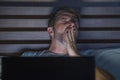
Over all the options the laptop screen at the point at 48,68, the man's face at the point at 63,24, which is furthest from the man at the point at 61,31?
the laptop screen at the point at 48,68

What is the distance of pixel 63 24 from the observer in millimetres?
2189

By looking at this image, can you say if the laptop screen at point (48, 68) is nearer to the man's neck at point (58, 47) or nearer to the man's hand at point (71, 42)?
the man's hand at point (71, 42)

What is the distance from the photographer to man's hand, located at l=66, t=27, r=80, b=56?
1.95 metres

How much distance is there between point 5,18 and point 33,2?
0.30m

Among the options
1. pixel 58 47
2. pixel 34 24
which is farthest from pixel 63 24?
pixel 34 24

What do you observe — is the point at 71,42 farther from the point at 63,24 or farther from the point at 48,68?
the point at 48,68

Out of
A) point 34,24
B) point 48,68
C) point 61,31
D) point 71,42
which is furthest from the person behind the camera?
point 34,24

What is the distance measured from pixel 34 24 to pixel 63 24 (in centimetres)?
46

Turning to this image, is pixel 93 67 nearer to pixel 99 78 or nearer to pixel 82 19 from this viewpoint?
pixel 99 78

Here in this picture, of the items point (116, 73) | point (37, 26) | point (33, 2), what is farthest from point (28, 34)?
point (116, 73)

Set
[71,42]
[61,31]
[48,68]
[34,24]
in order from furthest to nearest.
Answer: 1. [34,24]
2. [61,31]
3. [71,42]
4. [48,68]

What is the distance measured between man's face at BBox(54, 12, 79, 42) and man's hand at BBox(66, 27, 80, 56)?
41 millimetres

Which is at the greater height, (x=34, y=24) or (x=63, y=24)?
(x=34, y=24)

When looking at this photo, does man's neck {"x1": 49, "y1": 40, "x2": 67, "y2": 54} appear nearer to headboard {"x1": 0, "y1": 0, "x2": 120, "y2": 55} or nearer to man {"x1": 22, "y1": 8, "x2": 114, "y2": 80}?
man {"x1": 22, "y1": 8, "x2": 114, "y2": 80}
